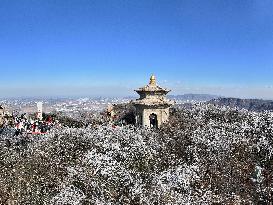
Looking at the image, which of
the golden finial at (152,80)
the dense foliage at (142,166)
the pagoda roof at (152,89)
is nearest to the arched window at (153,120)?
the dense foliage at (142,166)

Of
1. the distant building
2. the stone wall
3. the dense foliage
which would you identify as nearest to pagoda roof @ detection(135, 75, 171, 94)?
the distant building

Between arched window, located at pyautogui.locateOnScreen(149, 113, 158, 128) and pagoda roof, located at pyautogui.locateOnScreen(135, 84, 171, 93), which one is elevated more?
pagoda roof, located at pyautogui.locateOnScreen(135, 84, 171, 93)

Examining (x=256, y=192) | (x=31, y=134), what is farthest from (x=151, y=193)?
(x=31, y=134)

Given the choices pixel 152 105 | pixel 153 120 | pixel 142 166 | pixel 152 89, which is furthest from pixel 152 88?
pixel 142 166

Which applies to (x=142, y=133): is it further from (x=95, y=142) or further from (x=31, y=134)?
(x=31, y=134)

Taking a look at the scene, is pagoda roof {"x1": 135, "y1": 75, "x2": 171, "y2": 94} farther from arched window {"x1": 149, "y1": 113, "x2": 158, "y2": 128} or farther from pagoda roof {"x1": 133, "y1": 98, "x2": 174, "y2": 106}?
arched window {"x1": 149, "y1": 113, "x2": 158, "y2": 128}
